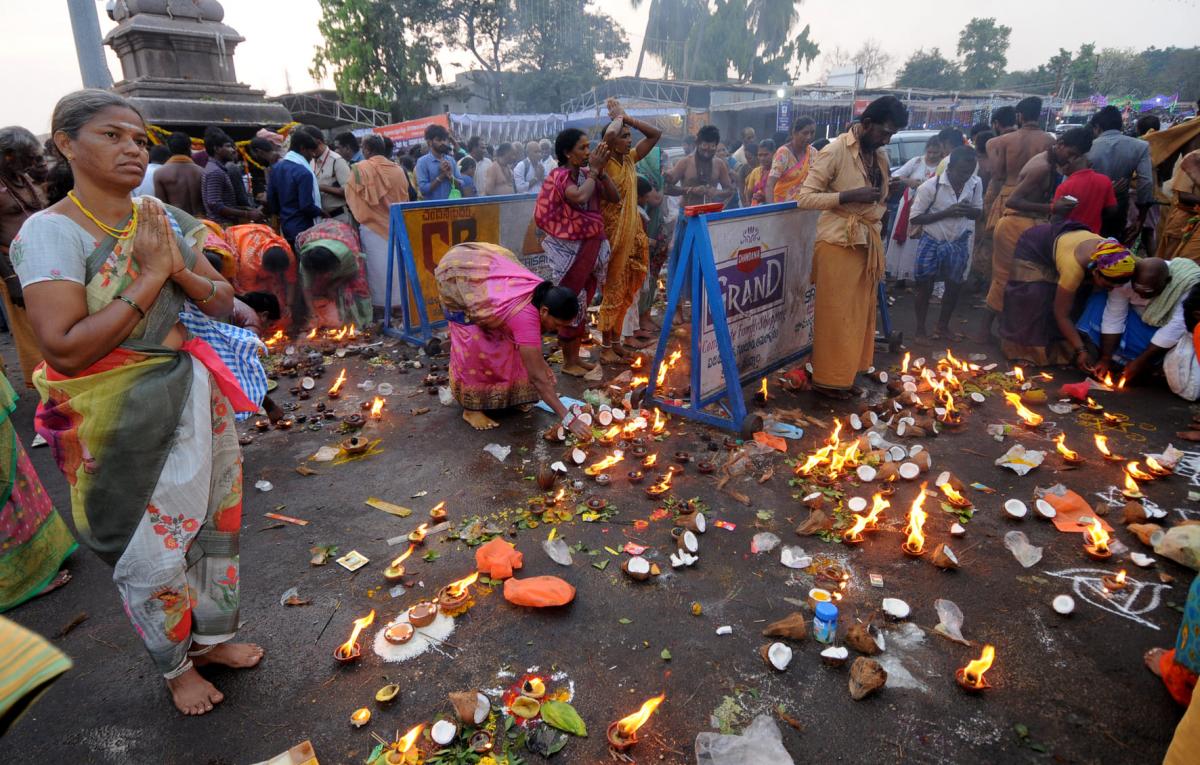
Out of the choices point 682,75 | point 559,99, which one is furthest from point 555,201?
point 682,75

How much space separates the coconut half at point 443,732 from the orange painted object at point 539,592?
2.40ft

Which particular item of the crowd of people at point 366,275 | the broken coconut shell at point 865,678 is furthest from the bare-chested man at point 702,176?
the broken coconut shell at point 865,678

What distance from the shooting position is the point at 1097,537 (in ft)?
11.0

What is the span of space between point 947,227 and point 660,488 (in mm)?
5232

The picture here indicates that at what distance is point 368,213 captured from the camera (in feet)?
25.3

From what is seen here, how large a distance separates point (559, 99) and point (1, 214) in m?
33.5

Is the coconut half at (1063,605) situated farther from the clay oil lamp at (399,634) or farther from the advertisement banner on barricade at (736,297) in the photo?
the clay oil lamp at (399,634)

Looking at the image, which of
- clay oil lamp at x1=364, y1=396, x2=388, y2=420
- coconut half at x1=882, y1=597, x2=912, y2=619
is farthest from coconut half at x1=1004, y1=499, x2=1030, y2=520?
clay oil lamp at x1=364, y1=396, x2=388, y2=420

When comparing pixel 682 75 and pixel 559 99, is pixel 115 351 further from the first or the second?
pixel 682 75

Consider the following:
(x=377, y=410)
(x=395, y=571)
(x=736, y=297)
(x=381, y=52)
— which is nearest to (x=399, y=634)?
(x=395, y=571)

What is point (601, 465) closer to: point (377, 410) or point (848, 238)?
point (377, 410)

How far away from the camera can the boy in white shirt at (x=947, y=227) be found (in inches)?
274

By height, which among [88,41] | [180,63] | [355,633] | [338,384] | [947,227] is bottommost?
[355,633]

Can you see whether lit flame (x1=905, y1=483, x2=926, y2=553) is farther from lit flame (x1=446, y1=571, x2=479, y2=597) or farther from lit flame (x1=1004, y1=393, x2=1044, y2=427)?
lit flame (x1=446, y1=571, x2=479, y2=597)
